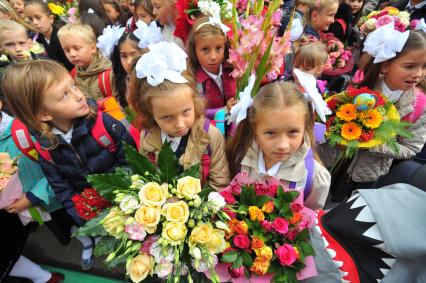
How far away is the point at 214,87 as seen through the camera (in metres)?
2.29

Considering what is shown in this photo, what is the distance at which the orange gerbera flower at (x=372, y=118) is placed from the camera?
1791 millimetres

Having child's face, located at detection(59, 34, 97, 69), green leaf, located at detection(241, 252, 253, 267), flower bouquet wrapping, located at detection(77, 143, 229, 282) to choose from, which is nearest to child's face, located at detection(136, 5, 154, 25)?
child's face, located at detection(59, 34, 97, 69)

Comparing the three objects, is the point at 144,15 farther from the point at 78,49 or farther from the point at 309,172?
the point at 309,172

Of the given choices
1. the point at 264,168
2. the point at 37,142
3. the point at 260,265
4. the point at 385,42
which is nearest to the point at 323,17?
the point at 385,42

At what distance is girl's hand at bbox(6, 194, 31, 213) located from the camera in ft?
6.39

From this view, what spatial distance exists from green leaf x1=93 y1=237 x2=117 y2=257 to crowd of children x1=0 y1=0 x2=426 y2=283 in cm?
61

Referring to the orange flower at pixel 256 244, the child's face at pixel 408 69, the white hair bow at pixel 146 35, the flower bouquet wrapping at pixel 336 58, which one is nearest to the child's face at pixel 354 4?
Result: the flower bouquet wrapping at pixel 336 58

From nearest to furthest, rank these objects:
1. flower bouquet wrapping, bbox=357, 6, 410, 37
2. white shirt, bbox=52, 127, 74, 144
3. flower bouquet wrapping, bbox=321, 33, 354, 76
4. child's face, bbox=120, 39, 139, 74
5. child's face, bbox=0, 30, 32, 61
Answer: white shirt, bbox=52, 127, 74, 144 < flower bouquet wrapping, bbox=357, 6, 410, 37 < child's face, bbox=120, 39, 139, 74 < child's face, bbox=0, 30, 32, 61 < flower bouquet wrapping, bbox=321, 33, 354, 76

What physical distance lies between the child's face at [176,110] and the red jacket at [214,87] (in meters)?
0.67

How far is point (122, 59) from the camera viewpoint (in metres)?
2.45

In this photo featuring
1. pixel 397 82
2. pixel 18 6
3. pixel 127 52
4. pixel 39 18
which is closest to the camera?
pixel 397 82

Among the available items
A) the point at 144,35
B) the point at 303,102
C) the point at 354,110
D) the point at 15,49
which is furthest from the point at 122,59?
the point at 354,110

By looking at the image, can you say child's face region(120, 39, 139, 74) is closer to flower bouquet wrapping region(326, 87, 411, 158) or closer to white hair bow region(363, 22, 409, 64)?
flower bouquet wrapping region(326, 87, 411, 158)

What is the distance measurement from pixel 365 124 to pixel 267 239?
1.17 metres
